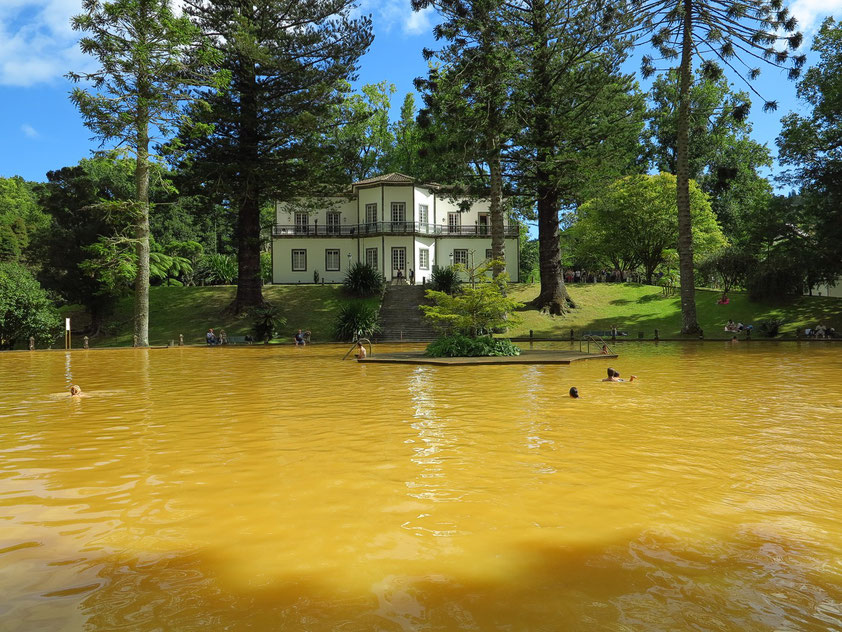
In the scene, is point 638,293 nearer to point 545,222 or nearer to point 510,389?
point 545,222

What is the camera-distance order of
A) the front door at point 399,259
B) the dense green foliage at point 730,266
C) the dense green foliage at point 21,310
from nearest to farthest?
the dense green foliage at point 21,310
the dense green foliage at point 730,266
the front door at point 399,259

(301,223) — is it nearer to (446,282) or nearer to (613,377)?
(446,282)

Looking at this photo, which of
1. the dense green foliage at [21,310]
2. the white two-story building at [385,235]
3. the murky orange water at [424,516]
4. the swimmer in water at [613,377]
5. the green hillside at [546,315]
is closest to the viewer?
the murky orange water at [424,516]

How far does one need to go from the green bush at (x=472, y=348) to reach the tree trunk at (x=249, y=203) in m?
18.9

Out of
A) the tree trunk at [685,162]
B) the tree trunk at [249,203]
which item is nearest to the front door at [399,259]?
the tree trunk at [249,203]

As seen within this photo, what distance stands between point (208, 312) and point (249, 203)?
27.4 feet

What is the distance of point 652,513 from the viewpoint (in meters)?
4.82

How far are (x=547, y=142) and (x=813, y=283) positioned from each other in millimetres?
20092

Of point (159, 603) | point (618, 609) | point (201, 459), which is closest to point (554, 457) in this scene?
point (618, 609)

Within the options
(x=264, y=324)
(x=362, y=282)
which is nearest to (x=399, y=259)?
(x=362, y=282)

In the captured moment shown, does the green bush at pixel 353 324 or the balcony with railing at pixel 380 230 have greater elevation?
the balcony with railing at pixel 380 230

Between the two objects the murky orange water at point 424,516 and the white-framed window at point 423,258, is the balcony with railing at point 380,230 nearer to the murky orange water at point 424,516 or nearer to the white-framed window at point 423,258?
the white-framed window at point 423,258

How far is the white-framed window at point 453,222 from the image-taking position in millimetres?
53094

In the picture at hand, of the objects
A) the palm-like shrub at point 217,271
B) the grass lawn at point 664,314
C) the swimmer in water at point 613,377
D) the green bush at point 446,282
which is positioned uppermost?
the palm-like shrub at point 217,271
